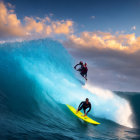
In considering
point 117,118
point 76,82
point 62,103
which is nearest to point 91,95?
point 76,82

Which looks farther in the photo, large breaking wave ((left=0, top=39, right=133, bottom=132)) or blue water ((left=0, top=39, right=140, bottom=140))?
large breaking wave ((left=0, top=39, right=133, bottom=132))

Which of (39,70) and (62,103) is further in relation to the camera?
(39,70)

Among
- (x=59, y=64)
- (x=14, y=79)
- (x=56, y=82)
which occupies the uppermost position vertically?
(x=59, y=64)

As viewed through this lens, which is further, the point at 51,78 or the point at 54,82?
the point at 51,78

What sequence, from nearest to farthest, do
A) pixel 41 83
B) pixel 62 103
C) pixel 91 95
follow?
pixel 62 103, pixel 41 83, pixel 91 95

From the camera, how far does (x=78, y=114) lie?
9641 millimetres

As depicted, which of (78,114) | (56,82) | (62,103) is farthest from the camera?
(56,82)

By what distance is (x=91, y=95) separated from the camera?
14570 mm

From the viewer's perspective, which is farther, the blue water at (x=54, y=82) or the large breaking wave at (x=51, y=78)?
the large breaking wave at (x=51, y=78)

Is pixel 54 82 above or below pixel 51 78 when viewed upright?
below

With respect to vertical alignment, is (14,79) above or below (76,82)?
below

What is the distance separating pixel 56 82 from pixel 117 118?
20.8ft

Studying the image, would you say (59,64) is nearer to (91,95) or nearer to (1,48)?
(91,95)

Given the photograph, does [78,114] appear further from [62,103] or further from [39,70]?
[39,70]
